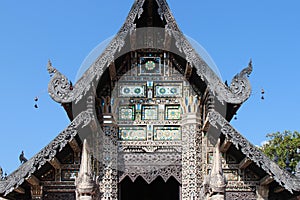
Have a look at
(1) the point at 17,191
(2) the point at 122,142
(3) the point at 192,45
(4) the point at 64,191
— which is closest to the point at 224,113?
(3) the point at 192,45

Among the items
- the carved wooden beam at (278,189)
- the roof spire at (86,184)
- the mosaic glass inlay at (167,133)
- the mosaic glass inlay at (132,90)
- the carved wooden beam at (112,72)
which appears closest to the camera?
the roof spire at (86,184)

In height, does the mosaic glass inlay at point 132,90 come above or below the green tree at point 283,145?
below

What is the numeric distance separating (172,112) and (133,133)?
3.25 ft

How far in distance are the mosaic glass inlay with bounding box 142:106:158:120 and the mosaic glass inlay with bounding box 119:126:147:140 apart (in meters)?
0.26

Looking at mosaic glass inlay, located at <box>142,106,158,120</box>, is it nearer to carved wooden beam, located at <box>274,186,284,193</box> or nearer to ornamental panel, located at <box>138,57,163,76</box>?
ornamental panel, located at <box>138,57,163,76</box>

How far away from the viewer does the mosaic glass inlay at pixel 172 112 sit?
11383 mm

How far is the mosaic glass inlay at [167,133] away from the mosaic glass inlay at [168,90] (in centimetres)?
76

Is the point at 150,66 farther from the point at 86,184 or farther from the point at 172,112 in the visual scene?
the point at 86,184

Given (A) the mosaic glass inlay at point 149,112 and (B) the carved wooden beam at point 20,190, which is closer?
(B) the carved wooden beam at point 20,190

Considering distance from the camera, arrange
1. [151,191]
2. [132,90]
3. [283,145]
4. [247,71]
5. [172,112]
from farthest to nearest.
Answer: [283,145] → [151,191] → [132,90] → [172,112] → [247,71]

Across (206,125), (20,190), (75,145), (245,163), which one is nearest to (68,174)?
(75,145)

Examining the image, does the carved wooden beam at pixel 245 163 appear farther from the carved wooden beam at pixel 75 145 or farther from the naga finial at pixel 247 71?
the carved wooden beam at pixel 75 145

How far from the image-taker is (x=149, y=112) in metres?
11.5

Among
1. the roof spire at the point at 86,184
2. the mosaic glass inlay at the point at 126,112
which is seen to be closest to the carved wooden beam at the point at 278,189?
the mosaic glass inlay at the point at 126,112
